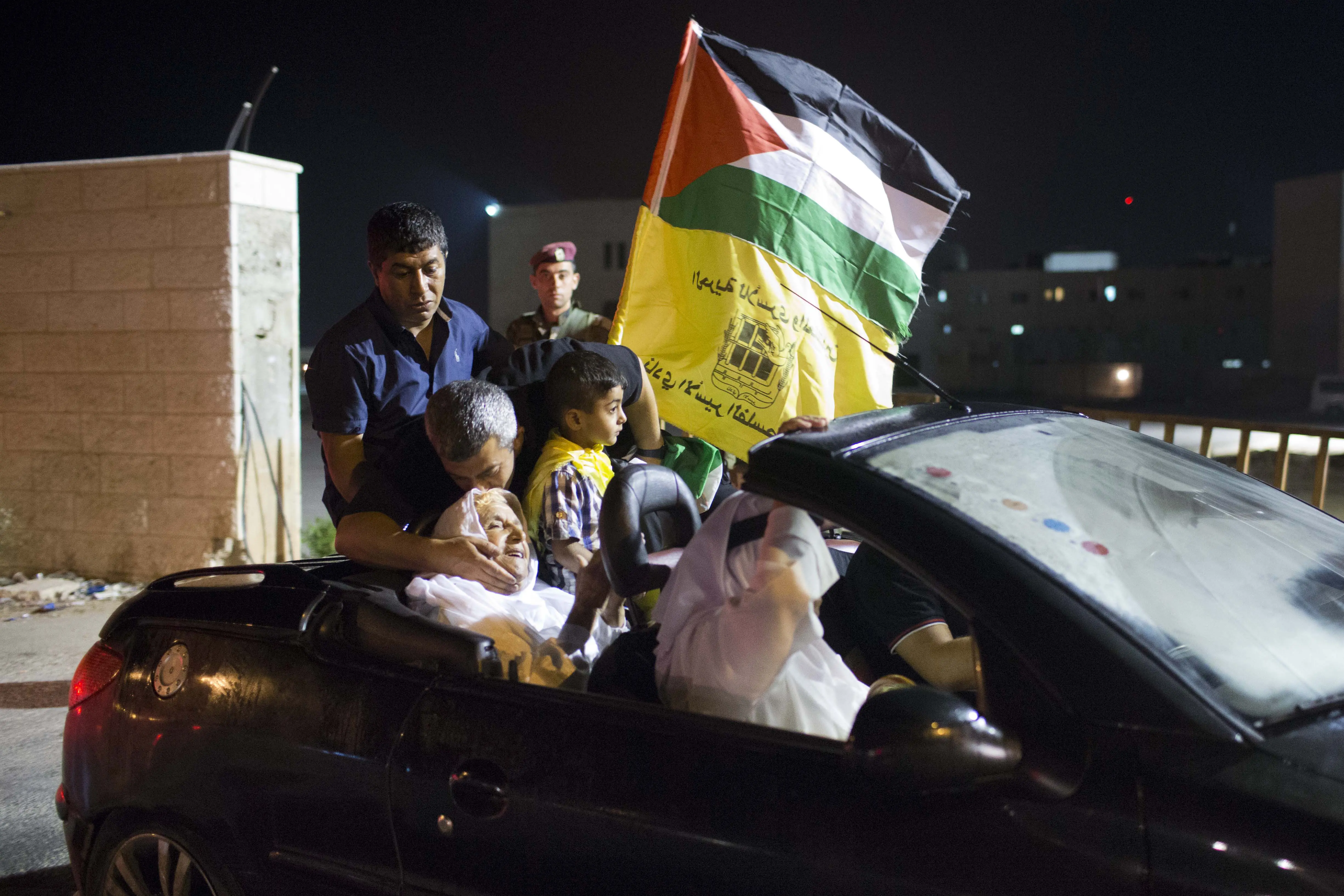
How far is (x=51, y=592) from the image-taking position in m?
6.82

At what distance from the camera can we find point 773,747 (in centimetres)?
171

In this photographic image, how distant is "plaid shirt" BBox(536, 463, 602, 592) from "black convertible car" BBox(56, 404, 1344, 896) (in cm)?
52

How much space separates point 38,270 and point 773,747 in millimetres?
7188

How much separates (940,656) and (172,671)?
1711 millimetres

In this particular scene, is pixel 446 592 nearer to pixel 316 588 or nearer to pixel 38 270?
pixel 316 588

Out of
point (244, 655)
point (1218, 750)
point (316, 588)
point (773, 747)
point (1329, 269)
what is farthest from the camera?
point (1329, 269)

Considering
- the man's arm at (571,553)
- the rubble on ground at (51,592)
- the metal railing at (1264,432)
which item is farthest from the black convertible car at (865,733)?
the rubble on ground at (51,592)

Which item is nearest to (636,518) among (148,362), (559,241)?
(148,362)

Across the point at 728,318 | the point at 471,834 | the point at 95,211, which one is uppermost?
the point at 95,211

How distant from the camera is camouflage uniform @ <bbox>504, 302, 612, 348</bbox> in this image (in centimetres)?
647

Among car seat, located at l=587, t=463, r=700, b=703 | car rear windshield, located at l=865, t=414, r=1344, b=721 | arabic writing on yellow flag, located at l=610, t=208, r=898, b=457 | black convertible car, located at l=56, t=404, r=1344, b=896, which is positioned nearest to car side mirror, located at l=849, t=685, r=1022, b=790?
black convertible car, located at l=56, t=404, r=1344, b=896

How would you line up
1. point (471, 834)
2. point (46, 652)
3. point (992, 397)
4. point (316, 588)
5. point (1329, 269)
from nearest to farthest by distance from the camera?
1. point (471, 834)
2. point (316, 588)
3. point (46, 652)
4. point (1329, 269)
5. point (992, 397)

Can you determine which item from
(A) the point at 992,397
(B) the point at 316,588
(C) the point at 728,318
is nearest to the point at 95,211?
(C) the point at 728,318

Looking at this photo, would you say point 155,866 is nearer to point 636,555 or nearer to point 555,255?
point 636,555
